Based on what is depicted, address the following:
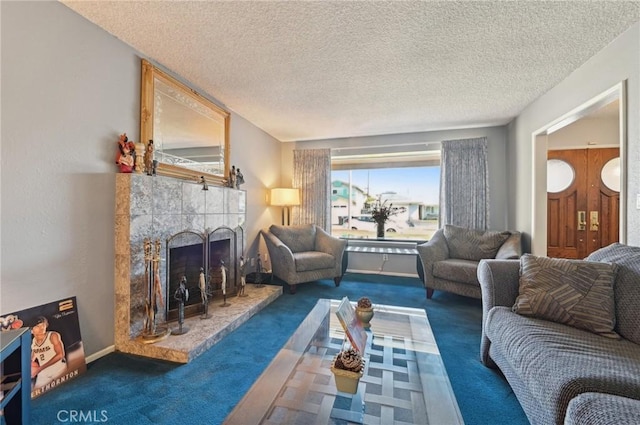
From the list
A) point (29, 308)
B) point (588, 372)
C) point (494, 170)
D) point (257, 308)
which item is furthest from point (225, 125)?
point (494, 170)

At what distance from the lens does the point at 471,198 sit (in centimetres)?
386

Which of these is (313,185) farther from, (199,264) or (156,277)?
(156,277)

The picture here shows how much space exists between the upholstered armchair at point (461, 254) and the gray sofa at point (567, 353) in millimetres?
1165

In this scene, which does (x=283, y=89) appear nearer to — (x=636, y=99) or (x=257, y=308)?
(x=257, y=308)

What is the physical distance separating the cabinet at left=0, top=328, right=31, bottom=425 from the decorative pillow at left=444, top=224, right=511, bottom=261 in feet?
12.3

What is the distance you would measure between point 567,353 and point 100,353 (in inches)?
108

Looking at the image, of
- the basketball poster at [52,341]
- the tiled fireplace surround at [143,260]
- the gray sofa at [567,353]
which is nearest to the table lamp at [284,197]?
the tiled fireplace surround at [143,260]

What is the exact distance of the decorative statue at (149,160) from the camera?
2.13 m

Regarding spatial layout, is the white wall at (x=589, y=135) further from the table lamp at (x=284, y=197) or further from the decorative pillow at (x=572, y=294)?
the table lamp at (x=284, y=197)

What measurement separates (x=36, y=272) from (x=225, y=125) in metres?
2.21

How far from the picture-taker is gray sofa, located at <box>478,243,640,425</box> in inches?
33.7

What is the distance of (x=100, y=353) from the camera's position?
1826 millimetres

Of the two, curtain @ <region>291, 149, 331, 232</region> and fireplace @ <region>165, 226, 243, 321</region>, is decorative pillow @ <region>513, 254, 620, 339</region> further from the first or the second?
curtain @ <region>291, 149, 331, 232</region>

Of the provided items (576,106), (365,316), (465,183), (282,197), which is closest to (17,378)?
(365,316)
